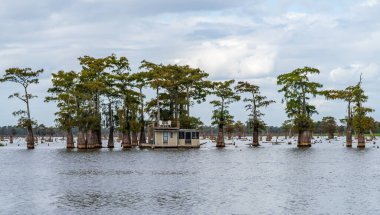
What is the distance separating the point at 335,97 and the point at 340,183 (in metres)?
70.6

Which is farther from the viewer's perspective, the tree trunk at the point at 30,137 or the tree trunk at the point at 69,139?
the tree trunk at the point at 69,139

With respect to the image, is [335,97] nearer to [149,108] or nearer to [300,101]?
[300,101]

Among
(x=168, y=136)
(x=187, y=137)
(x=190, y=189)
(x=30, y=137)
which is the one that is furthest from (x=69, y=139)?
(x=190, y=189)

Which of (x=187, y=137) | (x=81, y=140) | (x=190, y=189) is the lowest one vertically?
(x=190, y=189)

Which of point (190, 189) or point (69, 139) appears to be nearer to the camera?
point (190, 189)

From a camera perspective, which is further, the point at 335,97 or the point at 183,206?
the point at 335,97

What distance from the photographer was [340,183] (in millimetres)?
49094

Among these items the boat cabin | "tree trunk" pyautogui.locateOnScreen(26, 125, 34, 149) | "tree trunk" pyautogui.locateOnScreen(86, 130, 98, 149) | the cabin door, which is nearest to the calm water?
the boat cabin

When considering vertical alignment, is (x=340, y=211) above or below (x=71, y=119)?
below

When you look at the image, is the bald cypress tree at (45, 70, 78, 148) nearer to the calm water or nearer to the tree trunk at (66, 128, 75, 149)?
the tree trunk at (66, 128, 75, 149)

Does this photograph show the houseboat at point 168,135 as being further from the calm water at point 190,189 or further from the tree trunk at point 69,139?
the calm water at point 190,189

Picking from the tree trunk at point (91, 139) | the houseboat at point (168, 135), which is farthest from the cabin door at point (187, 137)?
the tree trunk at point (91, 139)

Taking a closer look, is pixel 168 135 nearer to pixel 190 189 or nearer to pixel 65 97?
pixel 65 97

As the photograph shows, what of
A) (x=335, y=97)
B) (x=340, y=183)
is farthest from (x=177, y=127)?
(x=340, y=183)
